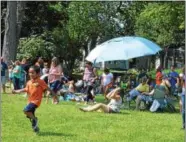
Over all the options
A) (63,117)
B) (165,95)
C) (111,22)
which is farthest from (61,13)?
(63,117)

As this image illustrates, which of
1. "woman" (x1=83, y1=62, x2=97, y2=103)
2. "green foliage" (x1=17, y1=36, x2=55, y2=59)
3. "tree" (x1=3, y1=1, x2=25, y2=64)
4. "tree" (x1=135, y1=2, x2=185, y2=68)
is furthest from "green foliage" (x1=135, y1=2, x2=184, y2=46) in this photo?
"woman" (x1=83, y1=62, x2=97, y2=103)

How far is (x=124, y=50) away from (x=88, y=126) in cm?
768

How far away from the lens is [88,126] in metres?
11.4

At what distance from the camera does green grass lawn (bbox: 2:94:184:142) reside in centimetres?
980

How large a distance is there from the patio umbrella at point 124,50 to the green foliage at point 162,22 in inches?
443

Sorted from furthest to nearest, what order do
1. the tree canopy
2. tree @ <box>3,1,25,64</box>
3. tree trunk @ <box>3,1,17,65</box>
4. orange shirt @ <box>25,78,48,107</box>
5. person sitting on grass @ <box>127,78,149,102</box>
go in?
the tree canopy → tree trunk @ <box>3,1,17,65</box> → tree @ <box>3,1,25,64</box> → person sitting on grass @ <box>127,78,149,102</box> → orange shirt @ <box>25,78,48,107</box>

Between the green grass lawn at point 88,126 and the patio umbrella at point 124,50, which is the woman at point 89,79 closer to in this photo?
the patio umbrella at point 124,50

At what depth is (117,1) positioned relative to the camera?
5116cm

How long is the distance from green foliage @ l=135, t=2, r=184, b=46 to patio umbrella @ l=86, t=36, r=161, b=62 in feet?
36.9

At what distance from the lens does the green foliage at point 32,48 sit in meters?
35.7

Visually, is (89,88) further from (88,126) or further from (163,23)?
(163,23)

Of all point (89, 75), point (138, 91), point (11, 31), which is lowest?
point (138, 91)

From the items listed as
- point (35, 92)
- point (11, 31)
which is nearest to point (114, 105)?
point (35, 92)

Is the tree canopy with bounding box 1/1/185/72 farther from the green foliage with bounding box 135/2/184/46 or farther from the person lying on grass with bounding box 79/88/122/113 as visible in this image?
the person lying on grass with bounding box 79/88/122/113
